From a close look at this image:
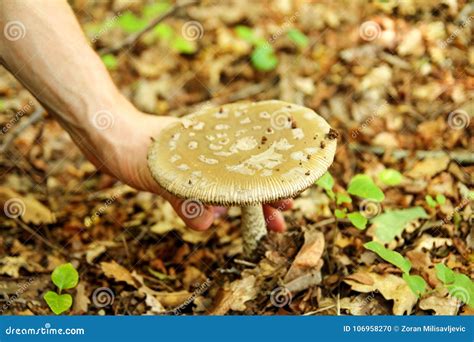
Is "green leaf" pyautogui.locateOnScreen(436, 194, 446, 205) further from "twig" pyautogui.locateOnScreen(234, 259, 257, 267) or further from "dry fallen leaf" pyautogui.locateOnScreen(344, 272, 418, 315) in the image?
"twig" pyautogui.locateOnScreen(234, 259, 257, 267)

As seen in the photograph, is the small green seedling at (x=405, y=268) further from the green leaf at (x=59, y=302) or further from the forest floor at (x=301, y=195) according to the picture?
the green leaf at (x=59, y=302)

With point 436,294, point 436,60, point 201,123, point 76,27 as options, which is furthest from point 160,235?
point 436,60

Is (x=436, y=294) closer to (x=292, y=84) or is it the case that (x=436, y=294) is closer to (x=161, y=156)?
(x=161, y=156)

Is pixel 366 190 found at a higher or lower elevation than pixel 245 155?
lower

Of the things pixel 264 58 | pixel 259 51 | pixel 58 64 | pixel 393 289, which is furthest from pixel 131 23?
pixel 393 289

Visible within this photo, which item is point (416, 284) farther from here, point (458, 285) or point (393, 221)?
point (393, 221)

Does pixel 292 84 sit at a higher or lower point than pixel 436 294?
higher
